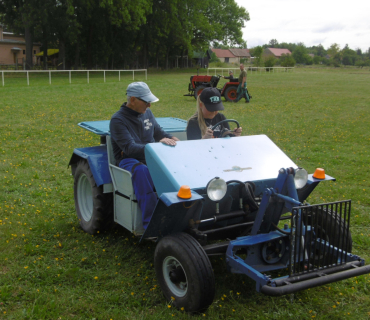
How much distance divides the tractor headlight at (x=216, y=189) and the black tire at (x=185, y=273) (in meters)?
0.36

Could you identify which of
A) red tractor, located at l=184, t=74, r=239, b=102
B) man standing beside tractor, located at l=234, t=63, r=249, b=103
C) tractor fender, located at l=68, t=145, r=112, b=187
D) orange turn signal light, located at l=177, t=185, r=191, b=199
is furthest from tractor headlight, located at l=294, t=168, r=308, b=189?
red tractor, located at l=184, t=74, r=239, b=102

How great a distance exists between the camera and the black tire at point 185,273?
113 inches

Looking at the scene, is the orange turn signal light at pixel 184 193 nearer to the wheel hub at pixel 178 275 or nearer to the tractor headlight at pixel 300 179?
the wheel hub at pixel 178 275

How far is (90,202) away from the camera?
15.6 ft

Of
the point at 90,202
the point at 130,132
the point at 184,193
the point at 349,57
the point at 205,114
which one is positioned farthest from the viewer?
the point at 349,57

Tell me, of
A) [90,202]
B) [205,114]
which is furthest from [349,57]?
[90,202]

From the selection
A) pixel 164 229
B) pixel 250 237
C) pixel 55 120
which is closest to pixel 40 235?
pixel 164 229

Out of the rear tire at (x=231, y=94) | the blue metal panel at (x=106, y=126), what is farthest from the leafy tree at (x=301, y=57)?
the blue metal panel at (x=106, y=126)

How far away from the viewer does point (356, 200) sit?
5863 millimetres

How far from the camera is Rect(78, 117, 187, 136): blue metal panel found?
4484 mm

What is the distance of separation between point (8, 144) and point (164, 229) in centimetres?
677

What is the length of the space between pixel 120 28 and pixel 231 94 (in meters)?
28.4

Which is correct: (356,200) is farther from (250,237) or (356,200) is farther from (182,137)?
(250,237)

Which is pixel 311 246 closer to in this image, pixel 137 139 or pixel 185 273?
pixel 185 273
